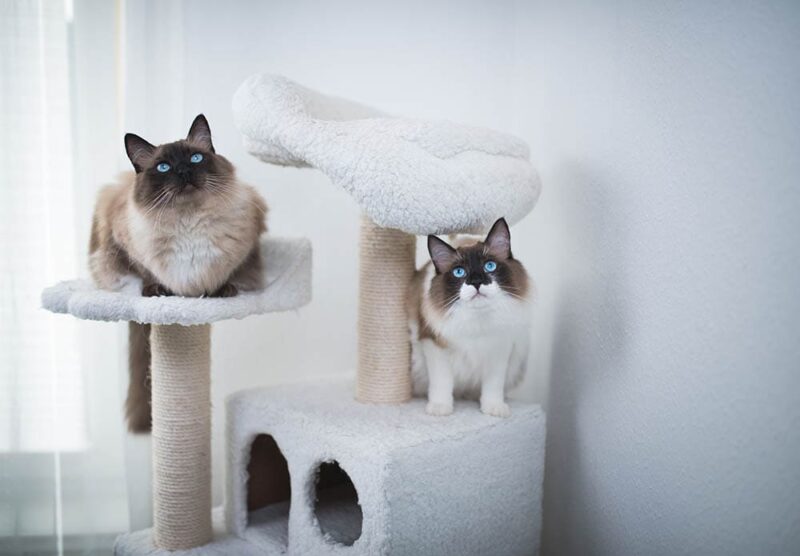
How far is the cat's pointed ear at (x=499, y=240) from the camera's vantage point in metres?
1.24

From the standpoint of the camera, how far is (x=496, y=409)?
1355 millimetres

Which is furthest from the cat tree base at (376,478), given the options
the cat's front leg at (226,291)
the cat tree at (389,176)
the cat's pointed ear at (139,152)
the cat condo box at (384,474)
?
the cat's pointed ear at (139,152)

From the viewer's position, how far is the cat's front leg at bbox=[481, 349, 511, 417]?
136 cm

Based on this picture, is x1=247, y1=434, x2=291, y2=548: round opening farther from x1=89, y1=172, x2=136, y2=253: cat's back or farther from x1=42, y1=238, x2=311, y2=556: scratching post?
x1=89, y1=172, x2=136, y2=253: cat's back

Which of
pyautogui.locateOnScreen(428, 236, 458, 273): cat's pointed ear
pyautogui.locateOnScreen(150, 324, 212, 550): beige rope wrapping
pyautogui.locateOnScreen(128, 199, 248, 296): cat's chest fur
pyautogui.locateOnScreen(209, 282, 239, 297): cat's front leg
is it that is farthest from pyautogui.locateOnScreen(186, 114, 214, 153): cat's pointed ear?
pyautogui.locateOnScreen(428, 236, 458, 273): cat's pointed ear

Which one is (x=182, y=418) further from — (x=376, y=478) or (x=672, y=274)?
(x=672, y=274)

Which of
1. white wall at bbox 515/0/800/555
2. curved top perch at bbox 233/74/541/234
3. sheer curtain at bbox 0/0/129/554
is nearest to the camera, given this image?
white wall at bbox 515/0/800/555

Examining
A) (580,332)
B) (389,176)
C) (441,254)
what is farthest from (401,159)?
(580,332)

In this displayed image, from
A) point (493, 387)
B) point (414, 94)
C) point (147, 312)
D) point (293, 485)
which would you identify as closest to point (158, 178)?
point (147, 312)

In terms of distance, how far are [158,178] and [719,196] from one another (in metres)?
1.06

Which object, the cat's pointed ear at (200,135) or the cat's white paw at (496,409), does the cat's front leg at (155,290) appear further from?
the cat's white paw at (496,409)

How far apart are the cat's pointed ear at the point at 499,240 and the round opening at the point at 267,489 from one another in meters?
0.77

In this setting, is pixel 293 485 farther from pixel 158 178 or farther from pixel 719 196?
pixel 719 196

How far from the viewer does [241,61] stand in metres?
1.87
